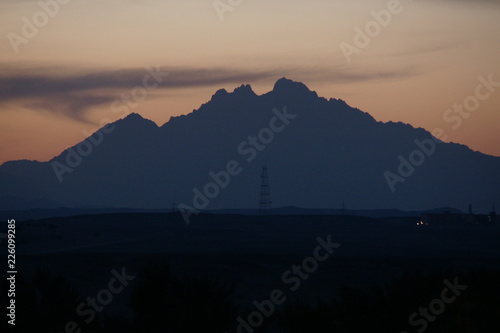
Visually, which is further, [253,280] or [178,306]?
[253,280]

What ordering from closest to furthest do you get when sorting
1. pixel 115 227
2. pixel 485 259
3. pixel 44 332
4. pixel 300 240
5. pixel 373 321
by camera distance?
pixel 373 321, pixel 44 332, pixel 485 259, pixel 300 240, pixel 115 227

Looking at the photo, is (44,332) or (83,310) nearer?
(44,332)

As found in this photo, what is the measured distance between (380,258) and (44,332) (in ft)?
200

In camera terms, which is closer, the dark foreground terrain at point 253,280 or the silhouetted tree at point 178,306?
the dark foreground terrain at point 253,280

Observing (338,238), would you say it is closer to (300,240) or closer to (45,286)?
(300,240)

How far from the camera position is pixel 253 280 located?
2734 inches

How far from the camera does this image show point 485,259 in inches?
3720

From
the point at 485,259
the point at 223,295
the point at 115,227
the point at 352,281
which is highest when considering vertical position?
the point at 115,227

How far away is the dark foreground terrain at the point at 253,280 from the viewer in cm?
3100

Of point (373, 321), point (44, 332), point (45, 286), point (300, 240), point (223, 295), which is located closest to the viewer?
point (373, 321)

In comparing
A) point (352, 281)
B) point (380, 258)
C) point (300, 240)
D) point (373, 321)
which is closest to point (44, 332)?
point (373, 321)

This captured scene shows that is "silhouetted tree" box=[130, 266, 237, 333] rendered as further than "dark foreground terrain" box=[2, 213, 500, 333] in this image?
Yes

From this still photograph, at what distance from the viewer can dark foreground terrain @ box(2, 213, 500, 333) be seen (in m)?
31.0

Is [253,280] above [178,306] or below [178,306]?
above
